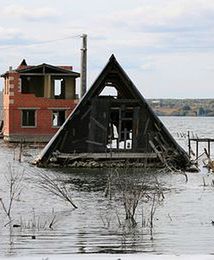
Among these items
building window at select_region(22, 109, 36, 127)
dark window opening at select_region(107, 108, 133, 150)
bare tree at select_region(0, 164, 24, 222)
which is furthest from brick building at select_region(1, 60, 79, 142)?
bare tree at select_region(0, 164, 24, 222)

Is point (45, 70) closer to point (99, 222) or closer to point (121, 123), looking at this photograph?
point (121, 123)

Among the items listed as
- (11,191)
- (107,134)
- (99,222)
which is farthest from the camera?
(107,134)

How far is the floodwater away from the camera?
51.1 feet

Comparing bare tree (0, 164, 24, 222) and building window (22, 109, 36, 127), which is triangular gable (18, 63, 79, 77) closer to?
building window (22, 109, 36, 127)

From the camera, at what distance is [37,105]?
209 feet

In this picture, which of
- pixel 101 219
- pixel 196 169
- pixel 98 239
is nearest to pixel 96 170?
pixel 196 169

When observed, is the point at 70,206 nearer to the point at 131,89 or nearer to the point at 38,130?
the point at 131,89

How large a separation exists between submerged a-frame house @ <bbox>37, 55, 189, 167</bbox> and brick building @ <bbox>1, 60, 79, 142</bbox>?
22259mm

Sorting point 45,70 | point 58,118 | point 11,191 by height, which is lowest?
point 11,191

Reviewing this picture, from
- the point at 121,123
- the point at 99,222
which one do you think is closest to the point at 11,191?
the point at 99,222

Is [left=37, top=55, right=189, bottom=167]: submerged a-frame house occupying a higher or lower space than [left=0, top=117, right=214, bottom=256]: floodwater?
higher

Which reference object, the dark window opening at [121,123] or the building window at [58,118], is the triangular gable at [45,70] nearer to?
the building window at [58,118]

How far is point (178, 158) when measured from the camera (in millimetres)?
39500

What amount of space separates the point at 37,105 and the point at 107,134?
23615mm
